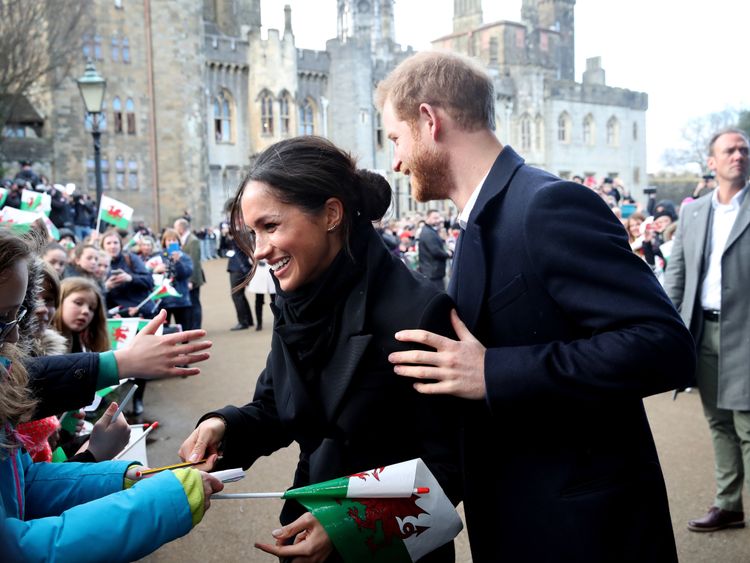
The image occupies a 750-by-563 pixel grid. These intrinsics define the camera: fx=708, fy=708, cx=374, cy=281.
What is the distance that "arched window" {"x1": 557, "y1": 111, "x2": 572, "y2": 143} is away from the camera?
51969 millimetres

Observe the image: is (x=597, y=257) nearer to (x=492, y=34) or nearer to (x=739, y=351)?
(x=739, y=351)

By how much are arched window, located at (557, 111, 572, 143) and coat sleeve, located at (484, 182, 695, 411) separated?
5265 centimetres

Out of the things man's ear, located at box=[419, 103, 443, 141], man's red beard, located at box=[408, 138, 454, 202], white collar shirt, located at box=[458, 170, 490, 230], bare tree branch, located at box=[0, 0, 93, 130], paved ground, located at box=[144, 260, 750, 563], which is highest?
bare tree branch, located at box=[0, 0, 93, 130]

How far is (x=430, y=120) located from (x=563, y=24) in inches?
2941

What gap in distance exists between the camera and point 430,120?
1.92 metres

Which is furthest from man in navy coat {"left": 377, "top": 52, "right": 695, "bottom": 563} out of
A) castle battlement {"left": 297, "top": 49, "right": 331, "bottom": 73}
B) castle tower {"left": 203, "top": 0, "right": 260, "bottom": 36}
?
castle tower {"left": 203, "top": 0, "right": 260, "bottom": 36}

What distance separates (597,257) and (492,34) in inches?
2243

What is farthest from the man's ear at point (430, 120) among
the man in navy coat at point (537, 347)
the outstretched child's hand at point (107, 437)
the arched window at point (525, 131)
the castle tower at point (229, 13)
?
the arched window at point (525, 131)

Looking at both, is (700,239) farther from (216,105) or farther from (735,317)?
(216,105)

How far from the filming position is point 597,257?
165 cm

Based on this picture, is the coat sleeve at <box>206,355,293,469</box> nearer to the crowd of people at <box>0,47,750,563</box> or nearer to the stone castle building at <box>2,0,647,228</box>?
the crowd of people at <box>0,47,750,563</box>

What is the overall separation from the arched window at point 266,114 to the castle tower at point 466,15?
2589 centimetres

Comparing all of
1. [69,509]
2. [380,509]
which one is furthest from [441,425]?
[69,509]

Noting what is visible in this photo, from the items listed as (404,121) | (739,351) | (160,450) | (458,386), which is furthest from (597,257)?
(160,450)
